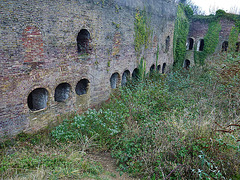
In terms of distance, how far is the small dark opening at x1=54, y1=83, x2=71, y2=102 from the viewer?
8.07 meters

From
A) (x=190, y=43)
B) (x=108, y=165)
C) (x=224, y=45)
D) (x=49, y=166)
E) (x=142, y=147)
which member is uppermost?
(x=190, y=43)

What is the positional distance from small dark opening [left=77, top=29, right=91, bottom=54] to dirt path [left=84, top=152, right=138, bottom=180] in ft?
15.5

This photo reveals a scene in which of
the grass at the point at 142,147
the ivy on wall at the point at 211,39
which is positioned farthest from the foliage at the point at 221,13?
the grass at the point at 142,147

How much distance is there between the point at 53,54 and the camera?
7031 mm

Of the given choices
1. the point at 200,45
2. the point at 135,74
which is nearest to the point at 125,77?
the point at 135,74

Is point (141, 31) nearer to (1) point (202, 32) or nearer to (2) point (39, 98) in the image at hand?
(2) point (39, 98)

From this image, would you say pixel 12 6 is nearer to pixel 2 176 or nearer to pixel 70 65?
pixel 70 65

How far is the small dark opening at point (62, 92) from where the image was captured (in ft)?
26.5

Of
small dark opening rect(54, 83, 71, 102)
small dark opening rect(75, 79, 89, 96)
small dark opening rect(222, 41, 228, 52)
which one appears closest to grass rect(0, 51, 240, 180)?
small dark opening rect(54, 83, 71, 102)

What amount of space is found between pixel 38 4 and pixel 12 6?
0.86 meters

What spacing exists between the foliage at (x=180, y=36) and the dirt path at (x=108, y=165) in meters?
14.2

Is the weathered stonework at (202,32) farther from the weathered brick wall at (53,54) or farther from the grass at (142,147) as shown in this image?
the grass at (142,147)

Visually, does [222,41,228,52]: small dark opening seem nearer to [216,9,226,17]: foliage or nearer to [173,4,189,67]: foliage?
[216,9,226,17]: foliage

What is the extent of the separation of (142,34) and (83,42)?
4.97 meters
